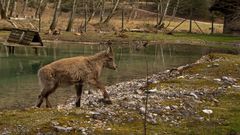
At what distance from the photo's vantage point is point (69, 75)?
1662 centimetres

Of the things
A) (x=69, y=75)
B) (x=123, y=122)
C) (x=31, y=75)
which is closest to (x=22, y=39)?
(x=31, y=75)

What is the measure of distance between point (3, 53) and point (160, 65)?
52.4 feet

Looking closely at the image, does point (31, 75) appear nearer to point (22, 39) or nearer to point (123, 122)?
point (22, 39)

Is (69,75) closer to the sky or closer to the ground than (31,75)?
closer to the sky

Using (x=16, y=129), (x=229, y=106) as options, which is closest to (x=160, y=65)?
(x=229, y=106)

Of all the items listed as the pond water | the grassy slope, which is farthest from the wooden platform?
the grassy slope

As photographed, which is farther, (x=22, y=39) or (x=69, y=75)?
(x=22, y=39)

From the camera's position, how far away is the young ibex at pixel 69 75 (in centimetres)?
1648

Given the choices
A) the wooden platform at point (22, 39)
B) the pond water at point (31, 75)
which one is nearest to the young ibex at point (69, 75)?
the pond water at point (31, 75)

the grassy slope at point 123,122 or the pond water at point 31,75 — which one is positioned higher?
the grassy slope at point 123,122

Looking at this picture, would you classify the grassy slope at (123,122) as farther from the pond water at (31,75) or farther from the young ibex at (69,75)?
the pond water at (31,75)

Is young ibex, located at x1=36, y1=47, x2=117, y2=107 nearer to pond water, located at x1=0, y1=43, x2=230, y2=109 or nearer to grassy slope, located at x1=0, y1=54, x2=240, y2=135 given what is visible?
grassy slope, located at x1=0, y1=54, x2=240, y2=135

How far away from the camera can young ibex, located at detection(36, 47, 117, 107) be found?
16.5m

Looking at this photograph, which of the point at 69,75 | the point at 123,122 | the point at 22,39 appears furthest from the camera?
the point at 22,39
